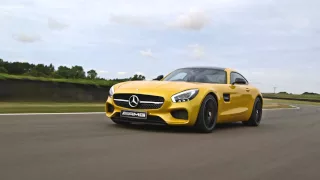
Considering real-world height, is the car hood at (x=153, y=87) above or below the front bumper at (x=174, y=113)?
above

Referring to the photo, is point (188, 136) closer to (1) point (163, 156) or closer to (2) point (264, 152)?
(2) point (264, 152)

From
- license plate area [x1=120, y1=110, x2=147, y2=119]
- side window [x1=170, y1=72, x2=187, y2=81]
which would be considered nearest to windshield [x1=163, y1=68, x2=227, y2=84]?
side window [x1=170, y1=72, x2=187, y2=81]

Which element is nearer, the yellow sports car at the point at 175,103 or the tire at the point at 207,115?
the yellow sports car at the point at 175,103

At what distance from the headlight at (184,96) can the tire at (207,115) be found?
279 mm

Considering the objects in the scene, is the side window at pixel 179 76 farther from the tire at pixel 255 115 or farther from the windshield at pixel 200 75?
the tire at pixel 255 115

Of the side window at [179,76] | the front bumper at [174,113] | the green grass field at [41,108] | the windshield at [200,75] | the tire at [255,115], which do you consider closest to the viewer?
the front bumper at [174,113]

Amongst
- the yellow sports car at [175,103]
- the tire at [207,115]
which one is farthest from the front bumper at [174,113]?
the tire at [207,115]

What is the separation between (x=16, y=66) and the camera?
35.7 metres

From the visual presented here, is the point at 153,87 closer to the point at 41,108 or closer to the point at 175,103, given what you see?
the point at 175,103

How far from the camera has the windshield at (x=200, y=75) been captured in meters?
9.64

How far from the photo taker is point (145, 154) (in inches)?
217

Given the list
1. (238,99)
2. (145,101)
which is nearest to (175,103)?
(145,101)

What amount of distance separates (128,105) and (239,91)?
113 inches

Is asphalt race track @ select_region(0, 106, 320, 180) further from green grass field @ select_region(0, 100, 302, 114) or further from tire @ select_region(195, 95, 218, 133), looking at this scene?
green grass field @ select_region(0, 100, 302, 114)
